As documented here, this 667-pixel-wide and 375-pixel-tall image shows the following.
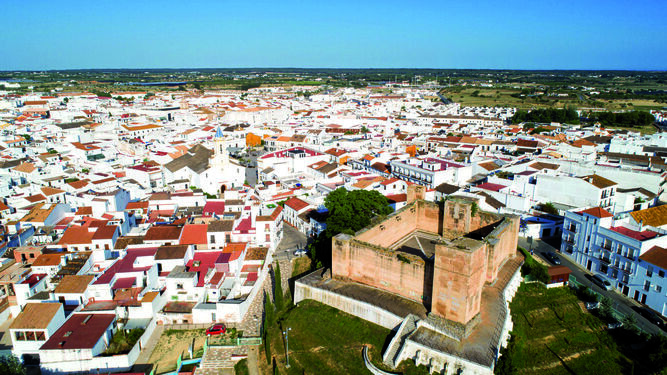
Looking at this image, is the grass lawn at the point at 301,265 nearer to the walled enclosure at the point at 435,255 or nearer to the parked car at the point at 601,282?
the walled enclosure at the point at 435,255

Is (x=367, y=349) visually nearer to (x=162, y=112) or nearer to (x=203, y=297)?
(x=203, y=297)

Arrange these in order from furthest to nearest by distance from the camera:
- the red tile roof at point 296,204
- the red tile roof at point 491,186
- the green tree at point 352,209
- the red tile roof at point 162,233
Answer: the red tile roof at point 491,186 → the red tile roof at point 296,204 → the red tile roof at point 162,233 → the green tree at point 352,209

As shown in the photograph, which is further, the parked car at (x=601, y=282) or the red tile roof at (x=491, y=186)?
the red tile roof at (x=491, y=186)

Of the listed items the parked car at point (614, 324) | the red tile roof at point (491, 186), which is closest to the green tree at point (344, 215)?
the red tile roof at point (491, 186)

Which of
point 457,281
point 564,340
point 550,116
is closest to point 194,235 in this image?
point 457,281

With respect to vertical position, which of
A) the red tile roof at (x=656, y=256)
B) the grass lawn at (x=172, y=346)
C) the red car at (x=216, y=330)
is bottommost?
the grass lawn at (x=172, y=346)

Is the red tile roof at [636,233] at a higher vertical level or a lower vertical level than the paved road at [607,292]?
higher

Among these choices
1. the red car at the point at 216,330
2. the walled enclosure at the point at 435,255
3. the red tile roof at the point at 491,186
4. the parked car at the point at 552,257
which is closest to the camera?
the walled enclosure at the point at 435,255

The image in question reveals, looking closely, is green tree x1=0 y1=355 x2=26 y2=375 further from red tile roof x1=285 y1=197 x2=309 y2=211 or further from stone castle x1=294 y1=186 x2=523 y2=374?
red tile roof x1=285 y1=197 x2=309 y2=211
